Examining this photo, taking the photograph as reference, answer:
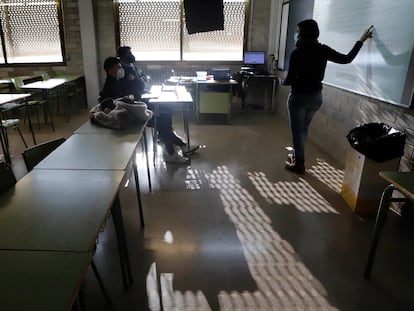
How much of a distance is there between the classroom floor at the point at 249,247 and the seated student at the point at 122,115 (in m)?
0.77

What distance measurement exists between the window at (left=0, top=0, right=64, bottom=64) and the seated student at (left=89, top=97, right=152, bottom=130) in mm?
5297

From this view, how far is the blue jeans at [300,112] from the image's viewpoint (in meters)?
3.37

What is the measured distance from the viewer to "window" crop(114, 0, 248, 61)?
6.81 metres

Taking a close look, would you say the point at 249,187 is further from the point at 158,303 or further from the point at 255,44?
the point at 255,44

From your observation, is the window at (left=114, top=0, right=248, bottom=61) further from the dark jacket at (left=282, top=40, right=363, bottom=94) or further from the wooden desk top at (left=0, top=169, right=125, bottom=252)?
the wooden desk top at (left=0, top=169, right=125, bottom=252)

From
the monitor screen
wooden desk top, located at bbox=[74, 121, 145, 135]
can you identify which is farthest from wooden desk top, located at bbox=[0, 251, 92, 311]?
the monitor screen

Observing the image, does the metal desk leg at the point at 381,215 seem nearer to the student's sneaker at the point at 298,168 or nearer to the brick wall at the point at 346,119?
the brick wall at the point at 346,119

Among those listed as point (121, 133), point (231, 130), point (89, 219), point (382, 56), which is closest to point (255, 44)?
point (231, 130)

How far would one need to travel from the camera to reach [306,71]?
321cm

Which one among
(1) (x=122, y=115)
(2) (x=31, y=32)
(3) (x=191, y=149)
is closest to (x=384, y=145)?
(1) (x=122, y=115)

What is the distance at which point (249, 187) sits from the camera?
10.7ft

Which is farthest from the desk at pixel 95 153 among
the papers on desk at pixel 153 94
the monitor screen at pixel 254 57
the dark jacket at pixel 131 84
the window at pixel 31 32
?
the window at pixel 31 32

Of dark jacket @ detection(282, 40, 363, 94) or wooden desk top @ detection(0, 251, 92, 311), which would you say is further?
dark jacket @ detection(282, 40, 363, 94)

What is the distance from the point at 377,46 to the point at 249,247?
2.25 meters
